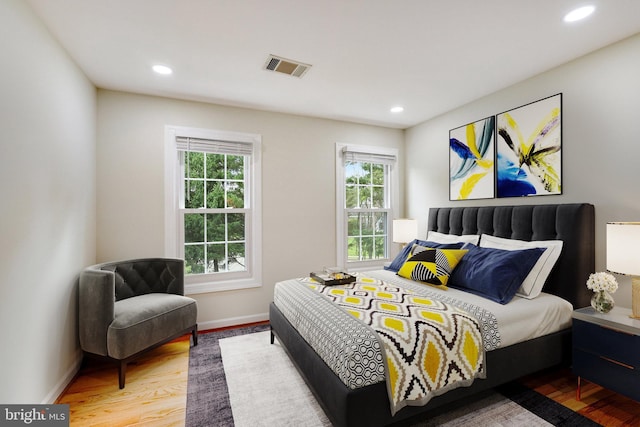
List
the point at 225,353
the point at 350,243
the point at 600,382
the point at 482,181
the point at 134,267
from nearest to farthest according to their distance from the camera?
the point at 600,382 < the point at 225,353 < the point at 134,267 < the point at 482,181 < the point at 350,243

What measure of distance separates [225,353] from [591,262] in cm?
323

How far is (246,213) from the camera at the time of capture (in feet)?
11.9

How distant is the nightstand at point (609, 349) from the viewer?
1787mm

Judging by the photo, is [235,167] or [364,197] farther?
[364,197]

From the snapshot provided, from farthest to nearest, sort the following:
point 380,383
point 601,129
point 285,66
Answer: point 285,66, point 601,129, point 380,383

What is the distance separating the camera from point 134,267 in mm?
2928

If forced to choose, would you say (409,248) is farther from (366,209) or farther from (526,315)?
(526,315)

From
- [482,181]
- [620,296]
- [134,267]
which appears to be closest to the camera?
[620,296]

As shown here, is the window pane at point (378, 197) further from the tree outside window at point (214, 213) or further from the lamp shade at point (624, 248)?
the lamp shade at point (624, 248)

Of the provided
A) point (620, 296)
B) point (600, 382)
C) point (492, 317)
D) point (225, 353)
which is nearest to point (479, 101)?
point (620, 296)

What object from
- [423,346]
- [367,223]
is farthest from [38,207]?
[367,223]

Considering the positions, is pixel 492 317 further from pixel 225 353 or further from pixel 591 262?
pixel 225 353

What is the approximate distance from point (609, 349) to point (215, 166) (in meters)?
3.77

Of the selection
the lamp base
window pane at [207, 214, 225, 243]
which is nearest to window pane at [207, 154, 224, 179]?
window pane at [207, 214, 225, 243]
